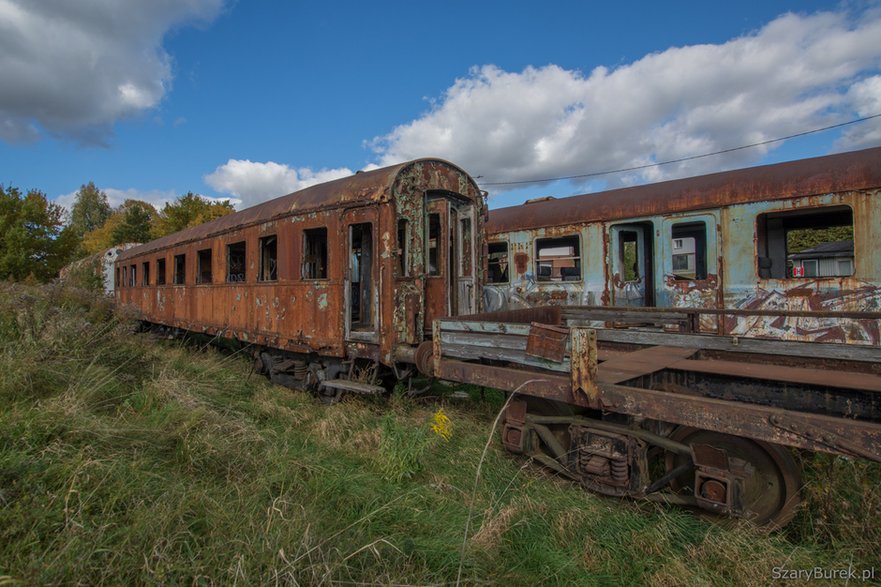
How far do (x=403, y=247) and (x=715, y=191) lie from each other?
16.0 feet

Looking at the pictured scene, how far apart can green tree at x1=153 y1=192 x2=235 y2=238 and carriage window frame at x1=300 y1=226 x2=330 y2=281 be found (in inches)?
1123

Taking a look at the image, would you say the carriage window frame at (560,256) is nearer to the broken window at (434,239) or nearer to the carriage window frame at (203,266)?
the broken window at (434,239)

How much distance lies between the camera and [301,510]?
2973 millimetres

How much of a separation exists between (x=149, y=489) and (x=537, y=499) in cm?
256

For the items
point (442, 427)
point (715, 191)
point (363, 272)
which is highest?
point (715, 191)

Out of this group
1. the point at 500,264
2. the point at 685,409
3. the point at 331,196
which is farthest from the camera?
the point at 500,264

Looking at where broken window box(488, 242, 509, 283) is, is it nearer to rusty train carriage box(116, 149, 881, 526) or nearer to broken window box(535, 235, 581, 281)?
rusty train carriage box(116, 149, 881, 526)

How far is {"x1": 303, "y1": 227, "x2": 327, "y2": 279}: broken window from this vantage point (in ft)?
22.6

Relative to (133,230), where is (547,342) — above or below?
below

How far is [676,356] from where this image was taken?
406cm

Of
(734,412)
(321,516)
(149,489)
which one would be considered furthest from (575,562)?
(149,489)

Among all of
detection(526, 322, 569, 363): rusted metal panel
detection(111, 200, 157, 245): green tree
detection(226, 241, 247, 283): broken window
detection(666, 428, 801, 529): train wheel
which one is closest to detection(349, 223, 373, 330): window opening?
detection(226, 241, 247, 283): broken window

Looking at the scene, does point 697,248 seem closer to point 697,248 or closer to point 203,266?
point 697,248

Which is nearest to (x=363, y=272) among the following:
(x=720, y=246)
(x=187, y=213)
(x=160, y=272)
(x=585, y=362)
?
(x=585, y=362)
